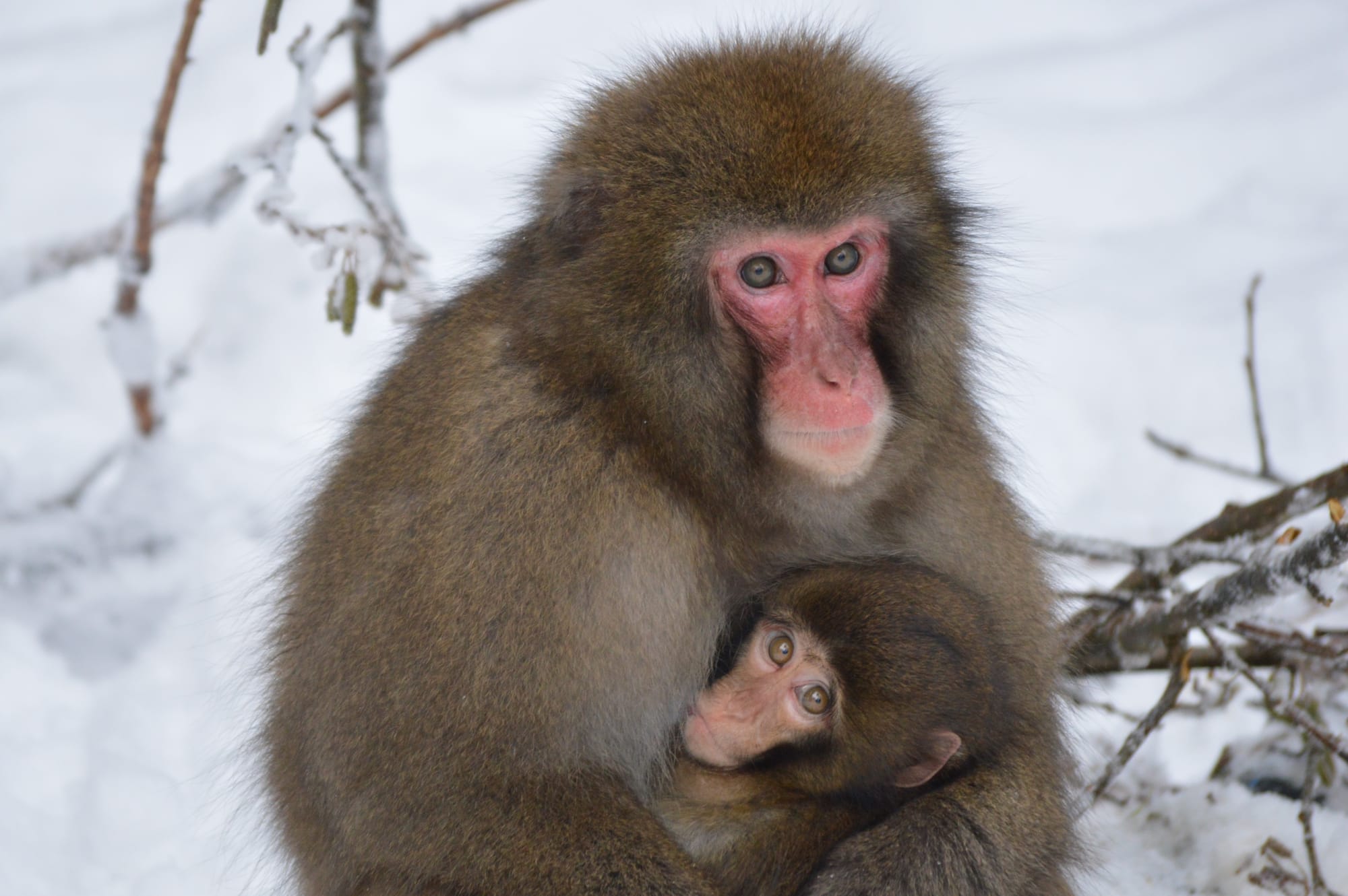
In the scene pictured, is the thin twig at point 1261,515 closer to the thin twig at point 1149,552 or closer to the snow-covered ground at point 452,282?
the thin twig at point 1149,552

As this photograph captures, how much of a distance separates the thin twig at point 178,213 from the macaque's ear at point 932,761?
2763mm

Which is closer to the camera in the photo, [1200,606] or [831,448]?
[831,448]

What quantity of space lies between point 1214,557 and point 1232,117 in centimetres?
393

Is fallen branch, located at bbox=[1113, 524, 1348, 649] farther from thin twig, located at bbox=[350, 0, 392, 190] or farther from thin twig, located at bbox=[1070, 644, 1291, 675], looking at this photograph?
thin twig, located at bbox=[350, 0, 392, 190]

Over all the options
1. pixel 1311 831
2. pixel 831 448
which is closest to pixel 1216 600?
pixel 1311 831

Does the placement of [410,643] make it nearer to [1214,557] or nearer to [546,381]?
[546,381]

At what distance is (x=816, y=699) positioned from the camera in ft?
10.0

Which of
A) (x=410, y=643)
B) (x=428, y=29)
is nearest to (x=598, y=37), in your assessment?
(x=428, y=29)

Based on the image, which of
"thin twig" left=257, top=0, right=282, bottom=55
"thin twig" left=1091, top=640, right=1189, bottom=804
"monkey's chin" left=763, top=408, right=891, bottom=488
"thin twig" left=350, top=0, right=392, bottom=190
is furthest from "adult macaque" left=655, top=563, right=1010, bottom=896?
"thin twig" left=350, top=0, right=392, bottom=190

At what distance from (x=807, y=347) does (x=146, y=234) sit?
2628 millimetres

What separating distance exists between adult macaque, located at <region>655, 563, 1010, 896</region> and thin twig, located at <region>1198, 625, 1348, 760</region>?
2.47 feet

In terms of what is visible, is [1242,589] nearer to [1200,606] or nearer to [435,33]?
[1200,606]

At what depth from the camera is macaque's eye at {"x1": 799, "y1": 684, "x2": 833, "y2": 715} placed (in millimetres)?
→ 3055

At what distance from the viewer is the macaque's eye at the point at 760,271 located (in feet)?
9.18
